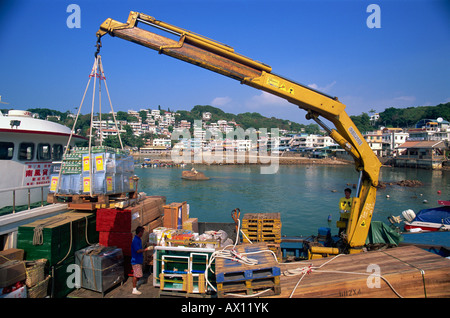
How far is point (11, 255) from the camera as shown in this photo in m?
5.36

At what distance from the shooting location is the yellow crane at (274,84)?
561 cm

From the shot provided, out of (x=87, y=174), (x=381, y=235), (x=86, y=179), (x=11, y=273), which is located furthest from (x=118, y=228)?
(x=381, y=235)

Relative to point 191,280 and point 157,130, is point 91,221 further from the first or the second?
point 157,130

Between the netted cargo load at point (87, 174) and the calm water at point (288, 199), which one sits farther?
the calm water at point (288, 199)

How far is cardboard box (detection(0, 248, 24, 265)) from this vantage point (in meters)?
5.23

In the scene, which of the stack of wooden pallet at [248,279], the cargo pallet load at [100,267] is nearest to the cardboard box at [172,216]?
the cargo pallet load at [100,267]

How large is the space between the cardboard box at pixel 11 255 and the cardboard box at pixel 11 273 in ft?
0.78

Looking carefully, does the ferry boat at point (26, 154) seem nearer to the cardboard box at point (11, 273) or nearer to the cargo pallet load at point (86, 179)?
the cargo pallet load at point (86, 179)

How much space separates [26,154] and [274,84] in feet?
26.9

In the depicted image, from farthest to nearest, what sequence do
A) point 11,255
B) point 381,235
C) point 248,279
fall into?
point 381,235, point 11,255, point 248,279

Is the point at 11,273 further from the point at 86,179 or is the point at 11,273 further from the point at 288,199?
the point at 288,199

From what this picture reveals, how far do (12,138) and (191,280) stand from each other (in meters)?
7.29

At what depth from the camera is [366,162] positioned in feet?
21.3
